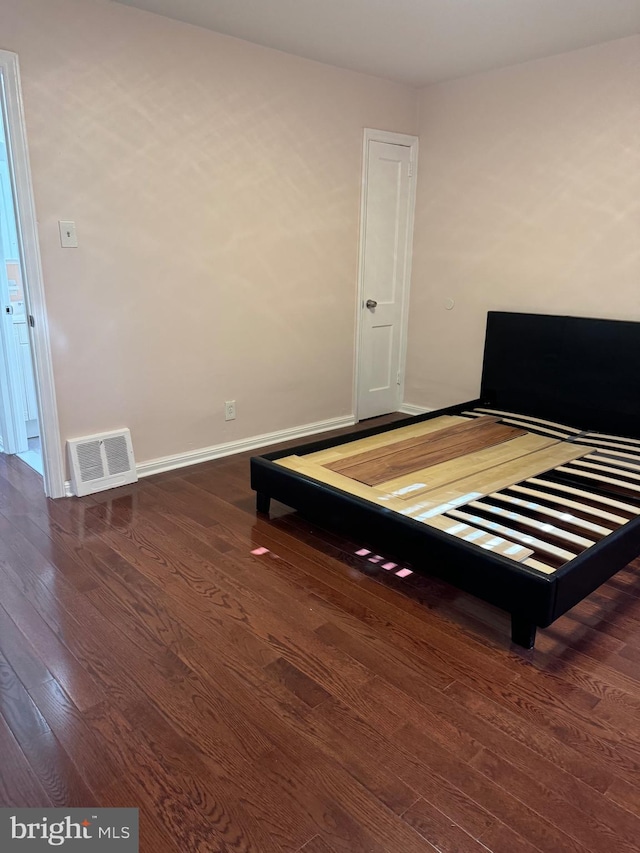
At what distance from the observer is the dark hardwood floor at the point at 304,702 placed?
1477 mm

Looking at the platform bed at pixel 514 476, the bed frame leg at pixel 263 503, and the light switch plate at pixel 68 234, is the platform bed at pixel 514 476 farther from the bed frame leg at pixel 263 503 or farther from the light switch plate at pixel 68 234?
the light switch plate at pixel 68 234

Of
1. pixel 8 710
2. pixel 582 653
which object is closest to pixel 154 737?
pixel 8 710

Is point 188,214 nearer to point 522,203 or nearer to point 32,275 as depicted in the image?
point 32,275

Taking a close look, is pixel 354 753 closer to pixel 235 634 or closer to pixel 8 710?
pixel 235 634

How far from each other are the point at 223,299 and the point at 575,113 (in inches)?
95.2

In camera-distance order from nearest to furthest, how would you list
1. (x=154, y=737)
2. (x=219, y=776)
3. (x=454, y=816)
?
(x=454, y=816) < (x=219, y=776) < (x=154, y=737)

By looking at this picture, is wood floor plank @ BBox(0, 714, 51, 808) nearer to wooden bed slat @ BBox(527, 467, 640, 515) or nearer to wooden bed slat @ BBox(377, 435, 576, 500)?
wooden bed slat @ BBox(377, 435, 576, 500)

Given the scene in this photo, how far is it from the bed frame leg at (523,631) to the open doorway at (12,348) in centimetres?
287

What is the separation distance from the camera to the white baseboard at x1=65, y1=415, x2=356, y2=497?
3.67m

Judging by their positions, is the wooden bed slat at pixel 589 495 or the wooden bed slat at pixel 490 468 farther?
the wooden bed slat at pixel 490 468

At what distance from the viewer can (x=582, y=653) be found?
82.3 inches

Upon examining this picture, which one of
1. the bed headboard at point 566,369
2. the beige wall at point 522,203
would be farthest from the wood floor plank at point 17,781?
the beige wall at point 522,203

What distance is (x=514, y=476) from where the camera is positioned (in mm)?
2961

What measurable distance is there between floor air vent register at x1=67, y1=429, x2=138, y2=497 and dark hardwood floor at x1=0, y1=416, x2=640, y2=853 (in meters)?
0.56
